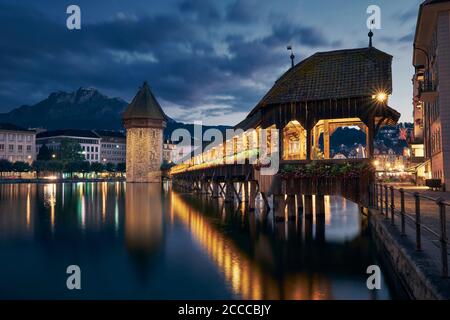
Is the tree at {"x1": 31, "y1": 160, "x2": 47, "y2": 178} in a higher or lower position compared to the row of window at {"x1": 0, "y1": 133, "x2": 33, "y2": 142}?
lower

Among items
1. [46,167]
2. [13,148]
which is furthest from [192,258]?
[13,148]

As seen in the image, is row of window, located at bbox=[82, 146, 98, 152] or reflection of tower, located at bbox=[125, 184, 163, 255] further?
row of window, located at bbox=[82, 146, 98, 152]

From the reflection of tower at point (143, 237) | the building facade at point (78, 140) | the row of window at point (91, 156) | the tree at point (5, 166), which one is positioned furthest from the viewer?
the row of window at point (91, 156)

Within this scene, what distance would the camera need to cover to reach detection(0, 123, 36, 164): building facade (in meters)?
137

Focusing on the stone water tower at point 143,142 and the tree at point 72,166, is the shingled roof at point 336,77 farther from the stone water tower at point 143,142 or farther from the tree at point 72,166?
the tree at point 72,166

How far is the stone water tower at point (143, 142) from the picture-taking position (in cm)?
11094

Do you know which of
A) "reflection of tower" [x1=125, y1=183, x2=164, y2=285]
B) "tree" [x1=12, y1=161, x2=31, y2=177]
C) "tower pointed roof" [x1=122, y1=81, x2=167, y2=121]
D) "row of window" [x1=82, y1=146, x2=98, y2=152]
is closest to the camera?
"reflection of tower" [x1=125, y1=183, x2=164, y2=285]

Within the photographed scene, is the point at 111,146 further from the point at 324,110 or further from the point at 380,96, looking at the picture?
the point at 380,96

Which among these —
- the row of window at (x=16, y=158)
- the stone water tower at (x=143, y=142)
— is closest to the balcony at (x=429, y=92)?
the stone water tower at (x=143, y=142)

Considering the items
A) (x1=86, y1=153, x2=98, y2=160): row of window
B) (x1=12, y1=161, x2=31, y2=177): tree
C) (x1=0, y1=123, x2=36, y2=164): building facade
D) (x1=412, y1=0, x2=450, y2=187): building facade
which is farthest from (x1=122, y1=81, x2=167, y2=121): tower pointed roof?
(x1=412, y1=0, x2=450, y2=187): building facade

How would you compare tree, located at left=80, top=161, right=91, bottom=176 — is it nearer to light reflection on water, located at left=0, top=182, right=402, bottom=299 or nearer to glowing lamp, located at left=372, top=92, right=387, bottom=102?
light reflection on water, located at left=0, top=182, right=402, bottom=299

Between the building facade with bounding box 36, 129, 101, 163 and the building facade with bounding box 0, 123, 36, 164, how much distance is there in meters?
15.4

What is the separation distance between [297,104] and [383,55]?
4.56 m
